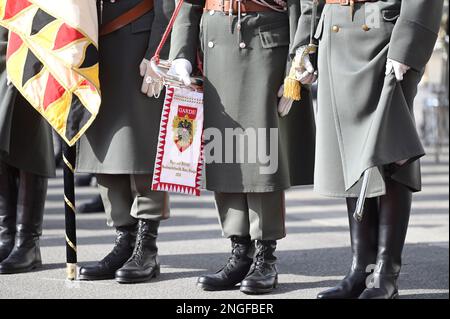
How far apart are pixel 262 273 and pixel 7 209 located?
1.52m

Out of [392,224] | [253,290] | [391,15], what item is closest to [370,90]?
[391,15]

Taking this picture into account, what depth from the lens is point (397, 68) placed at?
14.1 ft

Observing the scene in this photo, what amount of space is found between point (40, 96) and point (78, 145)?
1.29ft

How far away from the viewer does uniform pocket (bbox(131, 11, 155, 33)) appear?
5074 millimetres

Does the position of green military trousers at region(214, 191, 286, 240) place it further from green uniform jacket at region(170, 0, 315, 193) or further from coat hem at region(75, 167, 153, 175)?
coat hem at region(75, 167, 153, 175)

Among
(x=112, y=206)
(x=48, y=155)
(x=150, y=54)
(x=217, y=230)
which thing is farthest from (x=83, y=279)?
(x=217, y=230)

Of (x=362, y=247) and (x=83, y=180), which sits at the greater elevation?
(x=362, y=247)

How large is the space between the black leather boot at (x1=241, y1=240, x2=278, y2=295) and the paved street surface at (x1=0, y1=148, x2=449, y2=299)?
0.18ft

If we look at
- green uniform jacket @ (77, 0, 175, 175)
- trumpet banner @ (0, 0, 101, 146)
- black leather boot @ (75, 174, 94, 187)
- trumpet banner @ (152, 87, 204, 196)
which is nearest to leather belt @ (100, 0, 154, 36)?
green uniform jacket @ (77, 0, 175, 175)

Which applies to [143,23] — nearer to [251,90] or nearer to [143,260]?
[251,90]

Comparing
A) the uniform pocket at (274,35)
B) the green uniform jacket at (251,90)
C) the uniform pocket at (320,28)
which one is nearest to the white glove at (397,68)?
the uniform pocket at (320,28)

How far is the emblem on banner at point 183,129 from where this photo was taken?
4.93 m

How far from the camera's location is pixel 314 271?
A: 215 inches

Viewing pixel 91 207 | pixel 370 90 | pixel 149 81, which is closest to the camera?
pixel 370 90
